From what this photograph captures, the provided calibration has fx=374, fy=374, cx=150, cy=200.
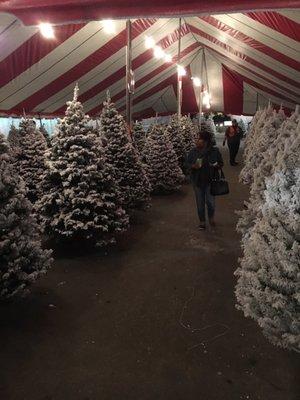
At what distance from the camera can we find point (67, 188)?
23.4 ft

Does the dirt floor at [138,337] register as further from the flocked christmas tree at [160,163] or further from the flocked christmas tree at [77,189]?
the flocked christmas tree at [160,163]

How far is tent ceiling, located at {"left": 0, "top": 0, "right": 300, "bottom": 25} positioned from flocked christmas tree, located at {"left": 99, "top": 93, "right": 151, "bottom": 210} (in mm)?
5904

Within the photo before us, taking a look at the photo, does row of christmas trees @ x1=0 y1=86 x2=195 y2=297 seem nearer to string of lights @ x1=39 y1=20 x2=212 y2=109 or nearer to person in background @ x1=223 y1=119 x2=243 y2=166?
string of lights @ x1=39 y1=20 x2=212 y2=109

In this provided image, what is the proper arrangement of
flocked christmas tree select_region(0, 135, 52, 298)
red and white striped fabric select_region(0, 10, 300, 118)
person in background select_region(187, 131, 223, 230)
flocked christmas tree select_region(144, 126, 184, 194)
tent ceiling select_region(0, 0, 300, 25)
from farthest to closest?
flocked christmas tree select_region(144, 126, 184, 194) → red and white striped fabric select_region(0, 10, 300, 118) → person in background select_region(187, 131, 223, 230) → flocked christmas tree select_region(0, 135, 52, 298) → tent ceiling select_region(0, 0, 300, 25)

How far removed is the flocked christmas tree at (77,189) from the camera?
275 inches

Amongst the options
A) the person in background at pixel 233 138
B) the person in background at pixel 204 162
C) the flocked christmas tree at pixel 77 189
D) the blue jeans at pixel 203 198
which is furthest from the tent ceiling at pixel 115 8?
the person in background at pixel 233 138

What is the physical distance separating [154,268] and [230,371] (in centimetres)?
278

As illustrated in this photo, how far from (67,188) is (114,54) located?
896 cm

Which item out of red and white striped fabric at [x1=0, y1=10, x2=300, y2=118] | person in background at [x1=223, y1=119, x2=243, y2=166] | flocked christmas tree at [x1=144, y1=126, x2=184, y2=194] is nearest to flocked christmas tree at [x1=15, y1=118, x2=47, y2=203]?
red and white striped fabric at [x1=0, y1=10, x2=300, y2=118]

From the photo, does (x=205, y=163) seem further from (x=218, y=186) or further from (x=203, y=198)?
(x=203, y=198)

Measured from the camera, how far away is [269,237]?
145 inches

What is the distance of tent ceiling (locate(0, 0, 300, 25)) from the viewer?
2762mm

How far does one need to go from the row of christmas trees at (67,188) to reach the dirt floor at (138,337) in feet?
1.97

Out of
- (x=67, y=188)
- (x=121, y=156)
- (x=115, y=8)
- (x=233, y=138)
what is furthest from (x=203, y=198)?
(x=233, y=138)
